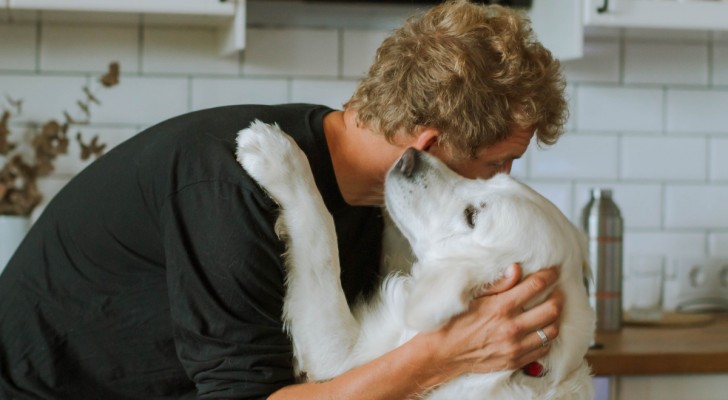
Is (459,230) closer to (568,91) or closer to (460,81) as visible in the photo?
(460,81)

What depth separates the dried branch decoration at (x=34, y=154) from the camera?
80.5 inches

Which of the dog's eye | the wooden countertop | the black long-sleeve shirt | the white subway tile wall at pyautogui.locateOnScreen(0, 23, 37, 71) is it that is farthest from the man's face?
the white subway tile wall at pyautogui.locateOnScreen(0, 23, 37, 71)

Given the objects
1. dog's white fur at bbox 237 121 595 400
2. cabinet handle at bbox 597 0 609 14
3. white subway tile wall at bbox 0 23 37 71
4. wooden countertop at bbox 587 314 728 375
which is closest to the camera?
dog's white fur at bbox 237 121 595 400

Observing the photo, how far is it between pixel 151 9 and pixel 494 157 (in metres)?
0.79

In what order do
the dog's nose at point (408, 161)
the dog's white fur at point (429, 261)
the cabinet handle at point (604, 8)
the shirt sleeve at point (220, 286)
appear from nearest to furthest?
the shirt sleeve at point (220, 286)
the dog's white fur at point (429, 261)
the dog's nose at point (408, 161)
the cabinet handle at point (604, 8)

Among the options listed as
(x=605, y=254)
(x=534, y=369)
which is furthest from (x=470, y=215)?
(x=605, y=254)

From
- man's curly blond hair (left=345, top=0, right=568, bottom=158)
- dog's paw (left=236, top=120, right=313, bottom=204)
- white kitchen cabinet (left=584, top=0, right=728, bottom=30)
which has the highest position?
white kitchen cabinet (left=584, top=0, right=728, bottom=30)

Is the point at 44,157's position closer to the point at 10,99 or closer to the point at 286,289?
the point at 10,99

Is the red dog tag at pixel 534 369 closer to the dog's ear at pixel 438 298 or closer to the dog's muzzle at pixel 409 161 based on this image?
the dog's ear at pixel 438 298

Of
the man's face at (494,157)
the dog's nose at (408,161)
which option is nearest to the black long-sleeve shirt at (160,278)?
the dog's nose at (408,161)

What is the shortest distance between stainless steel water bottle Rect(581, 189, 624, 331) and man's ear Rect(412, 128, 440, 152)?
0.74 meters

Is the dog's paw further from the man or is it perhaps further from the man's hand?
the man's hand

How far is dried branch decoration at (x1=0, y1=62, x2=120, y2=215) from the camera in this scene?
204 cm

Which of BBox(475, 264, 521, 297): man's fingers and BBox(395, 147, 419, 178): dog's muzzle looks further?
BBox(395, 147, 419, 178): dog's muzzle
